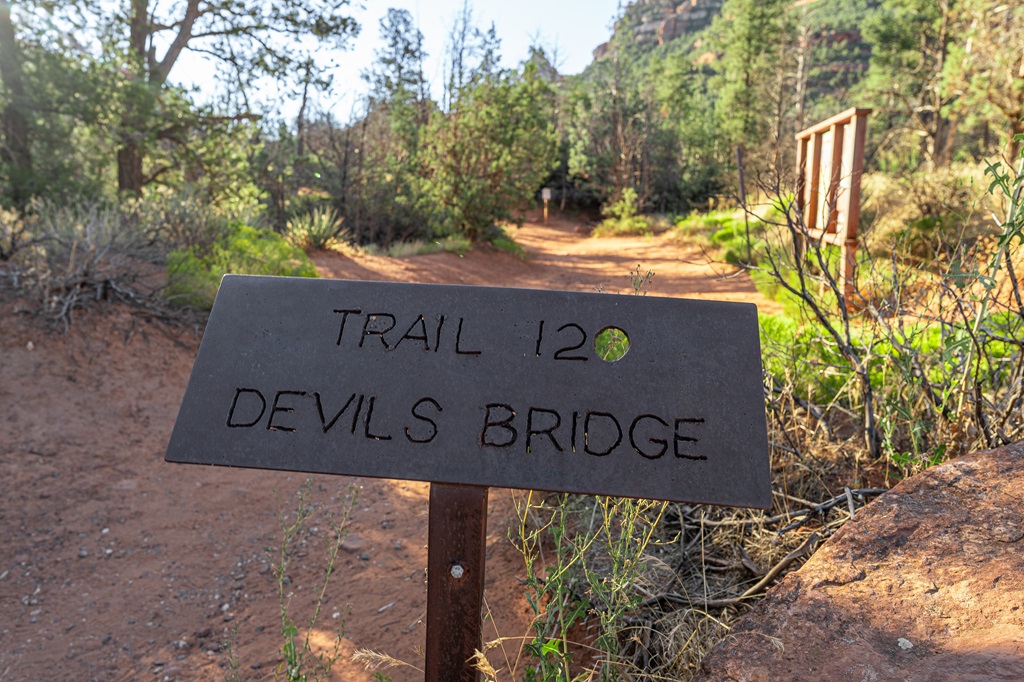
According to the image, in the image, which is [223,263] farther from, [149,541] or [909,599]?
[909,599]

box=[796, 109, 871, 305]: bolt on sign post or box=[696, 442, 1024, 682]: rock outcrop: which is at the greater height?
box=[796, 109, 871, 305]: bolt on sign post

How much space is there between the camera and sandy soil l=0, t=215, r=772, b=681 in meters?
2.51

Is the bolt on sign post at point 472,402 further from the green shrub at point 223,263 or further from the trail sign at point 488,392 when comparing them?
the green shrub at point 223,263

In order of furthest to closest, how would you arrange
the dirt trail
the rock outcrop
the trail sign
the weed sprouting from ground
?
the dirt trail, the weed sprouting from ground, the trail sign, the rock outcrop

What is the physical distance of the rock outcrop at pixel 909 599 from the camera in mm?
1396

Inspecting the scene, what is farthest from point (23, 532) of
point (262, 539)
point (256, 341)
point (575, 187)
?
point (575, 187)

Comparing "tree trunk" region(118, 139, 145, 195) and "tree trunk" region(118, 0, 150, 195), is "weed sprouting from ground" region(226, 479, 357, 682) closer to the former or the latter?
"tree trunk" region(118, 0, 150, 195)

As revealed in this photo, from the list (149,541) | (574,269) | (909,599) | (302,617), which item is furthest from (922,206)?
(149,541)

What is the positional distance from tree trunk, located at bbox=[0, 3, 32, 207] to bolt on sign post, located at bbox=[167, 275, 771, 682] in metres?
9.59

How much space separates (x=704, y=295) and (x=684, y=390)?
7918mm

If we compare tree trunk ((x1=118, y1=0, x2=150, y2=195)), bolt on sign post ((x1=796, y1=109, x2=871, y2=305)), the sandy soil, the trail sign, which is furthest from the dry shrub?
tree trunk ((x1=118, y1=0, x2=150, y2=195))

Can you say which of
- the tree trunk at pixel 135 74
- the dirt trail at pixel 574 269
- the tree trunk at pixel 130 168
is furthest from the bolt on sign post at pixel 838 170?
the tree trunk at pixel 130 168

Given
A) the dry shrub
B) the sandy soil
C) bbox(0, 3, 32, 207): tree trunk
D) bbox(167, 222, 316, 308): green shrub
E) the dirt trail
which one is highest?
bbox(0, 3, 32, 207): tree trunk

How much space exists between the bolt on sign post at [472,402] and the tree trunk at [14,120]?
9.59m
